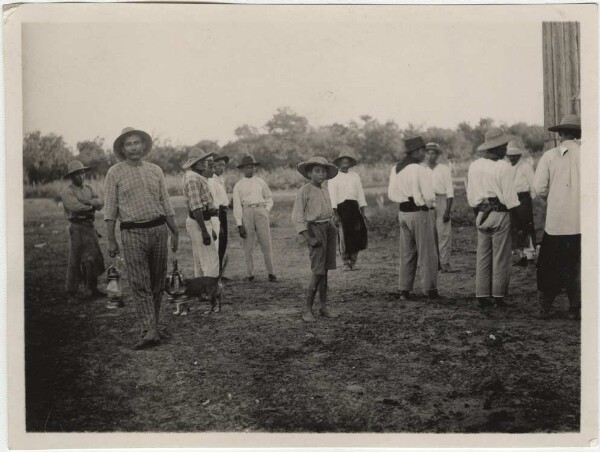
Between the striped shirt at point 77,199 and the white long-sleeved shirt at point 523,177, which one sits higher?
the white long-sleeved shirt at point 523,177

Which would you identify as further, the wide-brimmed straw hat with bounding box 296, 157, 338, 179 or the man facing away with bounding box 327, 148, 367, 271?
the man facing away with bounding box 327, 148, 367, 271

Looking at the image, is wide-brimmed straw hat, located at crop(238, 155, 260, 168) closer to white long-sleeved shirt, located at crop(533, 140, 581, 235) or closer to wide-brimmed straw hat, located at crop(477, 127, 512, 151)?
wide-brimmed straw hat, located at crop(477, 127, 512, 151)

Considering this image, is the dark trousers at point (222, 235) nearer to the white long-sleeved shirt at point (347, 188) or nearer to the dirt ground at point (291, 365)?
the dirt ground at point (291, 365)

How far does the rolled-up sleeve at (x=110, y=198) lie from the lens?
4.26m

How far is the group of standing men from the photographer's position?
4.35 m

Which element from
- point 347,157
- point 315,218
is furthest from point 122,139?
point 347,157

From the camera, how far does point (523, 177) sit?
489cm

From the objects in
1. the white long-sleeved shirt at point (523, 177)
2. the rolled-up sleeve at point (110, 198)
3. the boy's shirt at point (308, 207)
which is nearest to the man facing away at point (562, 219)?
the white long-sleeved shirt at point (523, 177)

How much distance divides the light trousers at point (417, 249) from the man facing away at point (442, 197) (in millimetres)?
243

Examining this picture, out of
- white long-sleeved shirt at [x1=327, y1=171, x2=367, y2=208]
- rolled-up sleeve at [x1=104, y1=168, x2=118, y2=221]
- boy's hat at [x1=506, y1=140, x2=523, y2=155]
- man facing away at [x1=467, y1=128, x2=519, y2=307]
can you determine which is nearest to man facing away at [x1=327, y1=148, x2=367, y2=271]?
white long-sleeved shirt at [x1=327, y1=171, x2=367, y2=208]

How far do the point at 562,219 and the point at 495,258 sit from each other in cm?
66

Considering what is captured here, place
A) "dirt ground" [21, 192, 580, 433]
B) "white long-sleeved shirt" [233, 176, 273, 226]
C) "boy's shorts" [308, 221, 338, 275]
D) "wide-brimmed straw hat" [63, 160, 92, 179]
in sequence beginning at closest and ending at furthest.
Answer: "dirt ground" [21, 192, 580, 433] → "wide-brimmed straw hat" [63, 160, 92, 179] → "boy's shorts" [308, 221, 338, 275] → "white long-sleeved shirt" [233, 176, 273, 226]

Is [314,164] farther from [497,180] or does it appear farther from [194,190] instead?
[497,180]

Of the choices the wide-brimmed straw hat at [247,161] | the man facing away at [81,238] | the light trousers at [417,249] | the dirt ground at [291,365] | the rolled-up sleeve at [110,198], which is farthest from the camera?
the light trousers at [417,249]
